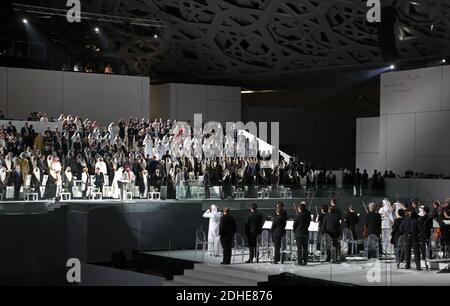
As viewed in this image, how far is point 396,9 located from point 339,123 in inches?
602

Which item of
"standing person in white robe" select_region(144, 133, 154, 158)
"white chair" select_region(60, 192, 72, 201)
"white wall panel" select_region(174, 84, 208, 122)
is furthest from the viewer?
"white wall panel" select_region(174, 84, 208, 122)

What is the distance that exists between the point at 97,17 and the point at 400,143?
15.0 meters

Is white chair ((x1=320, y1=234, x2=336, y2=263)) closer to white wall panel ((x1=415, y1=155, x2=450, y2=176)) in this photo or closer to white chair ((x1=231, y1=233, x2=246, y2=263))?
white chair ((x1=231, y1=233, x2=246, y2=263))

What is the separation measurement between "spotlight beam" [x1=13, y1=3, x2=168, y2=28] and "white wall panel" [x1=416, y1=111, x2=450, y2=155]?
13.0 metres

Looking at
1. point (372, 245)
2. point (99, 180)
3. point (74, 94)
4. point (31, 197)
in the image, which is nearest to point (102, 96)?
point (74, 94)

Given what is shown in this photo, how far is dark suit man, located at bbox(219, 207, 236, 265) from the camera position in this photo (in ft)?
65.6

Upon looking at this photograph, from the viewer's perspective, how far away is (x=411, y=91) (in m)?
35.8

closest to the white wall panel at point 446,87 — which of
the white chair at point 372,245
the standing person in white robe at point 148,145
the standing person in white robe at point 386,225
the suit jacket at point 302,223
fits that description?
the standing person in white robe at point 148,145

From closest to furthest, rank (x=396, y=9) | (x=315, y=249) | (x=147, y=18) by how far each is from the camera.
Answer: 1. (x=315, y=249)
2. (x=396, y=9)
3. (x=147, y=18)

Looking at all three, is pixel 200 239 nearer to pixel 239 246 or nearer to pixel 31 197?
pixel 239 246

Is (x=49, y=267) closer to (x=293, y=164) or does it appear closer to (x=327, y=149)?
(x=293, y=164)

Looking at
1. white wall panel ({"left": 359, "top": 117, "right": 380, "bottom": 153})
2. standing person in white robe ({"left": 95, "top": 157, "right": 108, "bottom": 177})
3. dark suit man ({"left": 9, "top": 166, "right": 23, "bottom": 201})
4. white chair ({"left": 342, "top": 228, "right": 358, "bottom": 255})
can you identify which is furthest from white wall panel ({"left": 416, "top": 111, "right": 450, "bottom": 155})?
dark suit man ({"left": 9, "top": 166, "right": 23, "bottom": 201})
